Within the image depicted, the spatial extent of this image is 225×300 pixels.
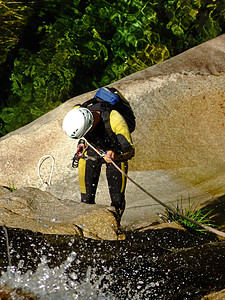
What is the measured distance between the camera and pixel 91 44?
9.50m

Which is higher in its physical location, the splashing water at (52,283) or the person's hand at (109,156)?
the person's hand at (109,156)

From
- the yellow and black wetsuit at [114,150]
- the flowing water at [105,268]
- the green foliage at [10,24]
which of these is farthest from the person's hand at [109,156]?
the green foliage at [10,24]

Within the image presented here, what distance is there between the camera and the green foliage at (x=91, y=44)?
370 inches

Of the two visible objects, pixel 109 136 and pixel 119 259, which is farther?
pixel 109 136

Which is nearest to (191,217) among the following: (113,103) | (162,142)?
(113,103)

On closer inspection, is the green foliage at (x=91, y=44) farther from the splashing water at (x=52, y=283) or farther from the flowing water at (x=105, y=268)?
the splashing water at (x=52, y=283)

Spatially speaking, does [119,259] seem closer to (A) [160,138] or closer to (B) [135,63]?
(A) [160,138]

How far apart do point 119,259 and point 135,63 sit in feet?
20.8

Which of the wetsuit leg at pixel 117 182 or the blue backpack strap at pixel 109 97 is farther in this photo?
the wetsuit leg at pixel 117 182

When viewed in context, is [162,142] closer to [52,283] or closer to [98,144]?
[98,144]

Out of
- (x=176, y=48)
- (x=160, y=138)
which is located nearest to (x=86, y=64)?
(x=176, y=48)

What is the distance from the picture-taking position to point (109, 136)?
4527mm

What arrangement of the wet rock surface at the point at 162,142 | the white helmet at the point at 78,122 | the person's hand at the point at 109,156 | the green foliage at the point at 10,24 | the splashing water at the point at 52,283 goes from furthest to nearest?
the green foliage at the point at 10,24, the wet rock surface at the point at 162,142, the person's hand at the point at 109,156, the white helmet at the point at 78,122, the splashing water at the point at 52,283

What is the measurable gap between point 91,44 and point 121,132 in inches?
215
